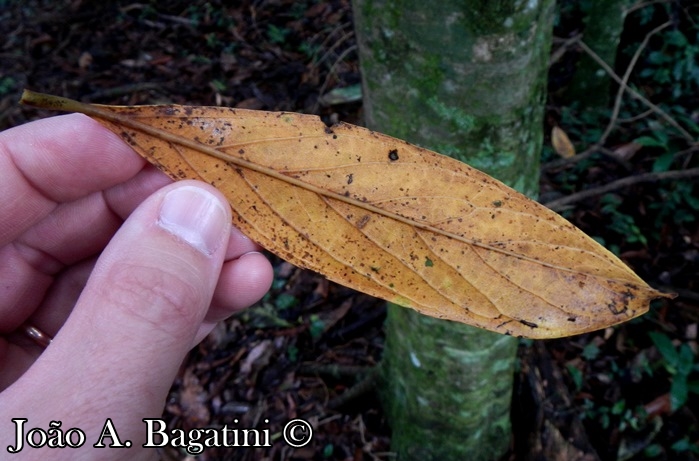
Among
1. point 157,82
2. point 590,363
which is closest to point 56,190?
point 590,363

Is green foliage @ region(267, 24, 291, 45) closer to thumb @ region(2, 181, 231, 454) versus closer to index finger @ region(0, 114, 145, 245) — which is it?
index finger @ region(0, 114, 145, 245)

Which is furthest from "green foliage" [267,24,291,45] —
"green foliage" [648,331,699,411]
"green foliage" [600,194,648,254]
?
"green foliage" [648,331,699,411]

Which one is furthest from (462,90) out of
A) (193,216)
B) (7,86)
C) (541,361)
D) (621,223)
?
(7,86)

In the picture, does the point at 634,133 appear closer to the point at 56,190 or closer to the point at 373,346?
the point at 373,346

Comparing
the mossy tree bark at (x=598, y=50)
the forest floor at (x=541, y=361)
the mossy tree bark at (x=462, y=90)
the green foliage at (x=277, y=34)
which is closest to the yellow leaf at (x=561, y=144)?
the forest floor at (x=541, y=361)

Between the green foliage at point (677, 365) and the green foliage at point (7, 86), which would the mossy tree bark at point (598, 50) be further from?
the green foliage at point (7, 86)
